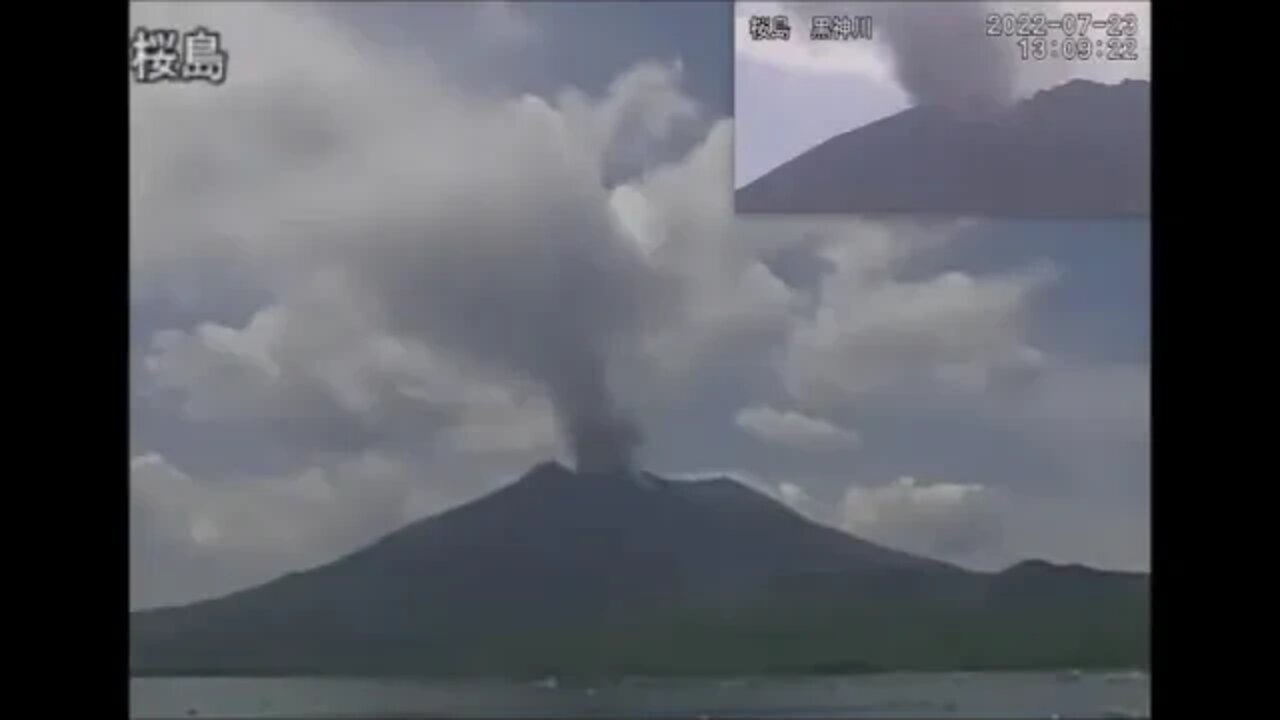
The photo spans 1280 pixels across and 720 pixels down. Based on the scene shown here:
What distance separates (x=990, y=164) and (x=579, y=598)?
91 cm

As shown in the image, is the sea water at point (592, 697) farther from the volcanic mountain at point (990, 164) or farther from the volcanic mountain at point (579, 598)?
the volcanic mountain at point (990, 164)

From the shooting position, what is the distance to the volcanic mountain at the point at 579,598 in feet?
7.16

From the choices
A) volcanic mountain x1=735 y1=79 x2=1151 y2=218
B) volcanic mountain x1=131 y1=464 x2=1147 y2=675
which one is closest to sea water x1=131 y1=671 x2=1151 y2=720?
volcanic mountain x1=131 y1=464 x2=1147 y2=675

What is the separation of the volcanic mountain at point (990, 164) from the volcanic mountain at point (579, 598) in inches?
18.8

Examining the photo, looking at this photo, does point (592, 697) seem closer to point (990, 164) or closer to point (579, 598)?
point (579, 598)

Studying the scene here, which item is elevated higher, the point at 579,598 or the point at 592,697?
the point at 579,598

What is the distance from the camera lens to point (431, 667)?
Result: 2191mm

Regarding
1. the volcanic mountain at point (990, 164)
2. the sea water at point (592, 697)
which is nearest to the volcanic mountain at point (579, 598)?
the sea water at point (592, 697)

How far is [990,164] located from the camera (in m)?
2.20

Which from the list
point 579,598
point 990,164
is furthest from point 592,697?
point 990,164

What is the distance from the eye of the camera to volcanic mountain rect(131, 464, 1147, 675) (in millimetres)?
2182

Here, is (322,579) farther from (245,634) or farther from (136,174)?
(136,174)

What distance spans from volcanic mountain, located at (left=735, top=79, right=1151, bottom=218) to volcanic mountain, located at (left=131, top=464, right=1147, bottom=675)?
0.48m

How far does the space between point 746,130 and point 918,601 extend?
763 millimetres
